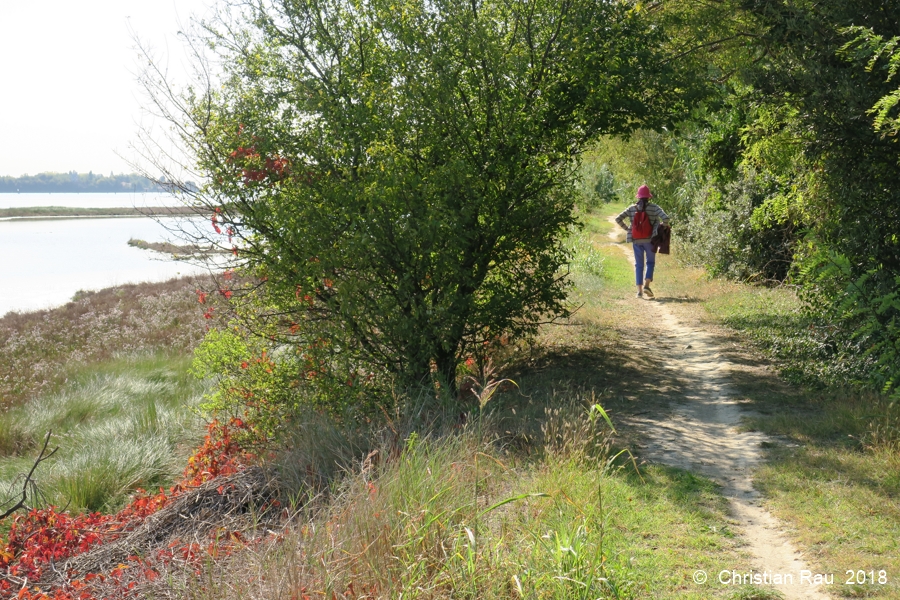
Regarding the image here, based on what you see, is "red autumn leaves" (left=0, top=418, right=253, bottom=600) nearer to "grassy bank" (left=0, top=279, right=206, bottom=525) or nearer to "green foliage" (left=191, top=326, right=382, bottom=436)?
"green foliage" (left=191, top=326, right=382, bottom=436)

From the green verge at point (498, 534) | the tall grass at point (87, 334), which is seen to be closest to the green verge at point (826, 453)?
the green verge at point (498, 534)

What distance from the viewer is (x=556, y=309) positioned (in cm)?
962

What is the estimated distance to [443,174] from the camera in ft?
25.6

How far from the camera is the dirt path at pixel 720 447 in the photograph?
430cm

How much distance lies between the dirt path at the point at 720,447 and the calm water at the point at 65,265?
46.8ft

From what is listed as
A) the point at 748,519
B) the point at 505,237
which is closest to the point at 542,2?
the point at 505,237

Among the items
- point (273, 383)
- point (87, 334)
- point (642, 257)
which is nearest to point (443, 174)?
point (273, 383)

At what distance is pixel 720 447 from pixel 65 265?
4183cm

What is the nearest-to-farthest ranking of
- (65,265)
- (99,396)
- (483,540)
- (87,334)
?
(483,540) → (99,396) → (87,334) → (65,265)

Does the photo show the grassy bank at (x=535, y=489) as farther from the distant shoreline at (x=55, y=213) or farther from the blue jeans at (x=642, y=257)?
the distant shoreline at (x=55, y=213)

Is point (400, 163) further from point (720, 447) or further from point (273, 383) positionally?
point (720, 447)

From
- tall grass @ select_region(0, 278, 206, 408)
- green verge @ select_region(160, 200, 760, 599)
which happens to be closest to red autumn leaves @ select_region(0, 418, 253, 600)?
green verge @ select_region(160, 200, 760, 599)

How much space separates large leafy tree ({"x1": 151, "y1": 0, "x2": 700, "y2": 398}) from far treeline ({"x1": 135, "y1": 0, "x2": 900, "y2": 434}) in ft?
0.09

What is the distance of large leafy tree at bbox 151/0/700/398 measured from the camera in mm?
7855
